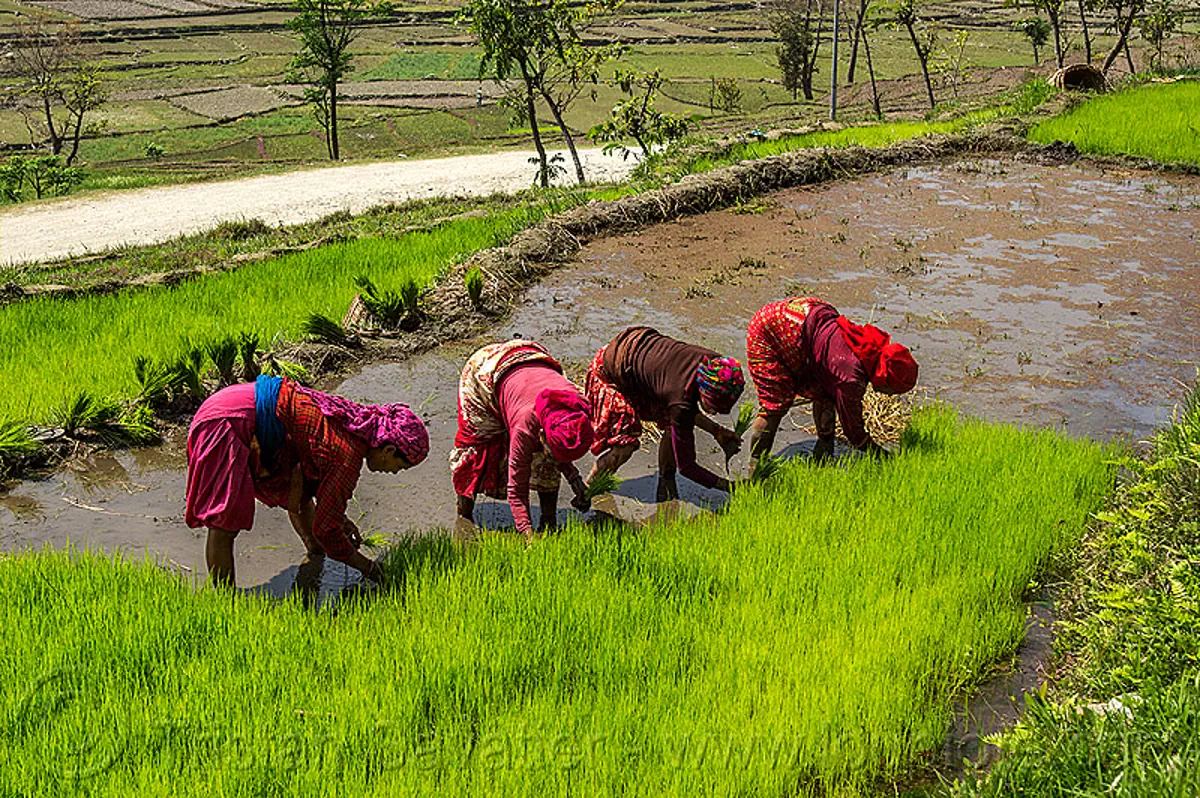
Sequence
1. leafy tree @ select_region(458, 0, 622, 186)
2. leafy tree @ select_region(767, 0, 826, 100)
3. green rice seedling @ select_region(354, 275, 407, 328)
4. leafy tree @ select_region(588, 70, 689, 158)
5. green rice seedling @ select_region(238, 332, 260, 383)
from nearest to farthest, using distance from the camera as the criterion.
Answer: green rice seedling @ select_region(238, 332, 260, 383) → green rice seedling @ select_region(354, 275, 407, 328) → leafy tree @ select_region(458, 0, 622, 186) → leafy tree @ select_region(588, 70, 689, 158) → leafy tree @ select_region(767, 0, 826, 100)

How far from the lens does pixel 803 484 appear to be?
447 cm

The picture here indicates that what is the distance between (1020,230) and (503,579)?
7.42 metres

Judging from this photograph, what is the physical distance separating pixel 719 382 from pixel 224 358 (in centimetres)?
284

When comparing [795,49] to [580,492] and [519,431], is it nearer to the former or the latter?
[580,492]

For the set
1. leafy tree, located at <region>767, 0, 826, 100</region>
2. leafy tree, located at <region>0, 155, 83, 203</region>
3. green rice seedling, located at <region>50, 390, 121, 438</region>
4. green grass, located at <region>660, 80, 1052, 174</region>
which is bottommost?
green rice seedling, located at <region>50, 390, 121, 438</region>

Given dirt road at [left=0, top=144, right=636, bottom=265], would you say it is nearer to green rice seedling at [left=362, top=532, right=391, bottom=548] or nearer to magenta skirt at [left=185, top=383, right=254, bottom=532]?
green rice seedling at [left=362, top=532, right=391, bottom=548]

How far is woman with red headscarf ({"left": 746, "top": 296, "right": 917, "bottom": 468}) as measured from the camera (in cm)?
445

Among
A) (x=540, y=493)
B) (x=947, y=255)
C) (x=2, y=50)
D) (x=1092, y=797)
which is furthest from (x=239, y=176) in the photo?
(x=2, y=50)

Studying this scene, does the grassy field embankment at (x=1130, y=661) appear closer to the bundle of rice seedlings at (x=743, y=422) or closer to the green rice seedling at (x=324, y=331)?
the bundle of rice seedlings at (x=743, y=422)

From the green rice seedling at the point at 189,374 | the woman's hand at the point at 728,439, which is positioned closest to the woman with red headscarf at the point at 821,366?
the woman's hand at the point at 728,439

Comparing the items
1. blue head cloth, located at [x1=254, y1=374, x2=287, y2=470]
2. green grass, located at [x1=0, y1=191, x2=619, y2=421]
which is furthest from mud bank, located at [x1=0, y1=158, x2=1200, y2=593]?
green grass, located at [x1=0, y1=191, x2=619, y2=421]

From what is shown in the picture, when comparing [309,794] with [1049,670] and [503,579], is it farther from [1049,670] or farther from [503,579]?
[1049,670]

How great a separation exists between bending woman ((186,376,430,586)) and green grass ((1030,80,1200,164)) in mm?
11608

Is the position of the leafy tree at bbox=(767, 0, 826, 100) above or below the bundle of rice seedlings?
above
